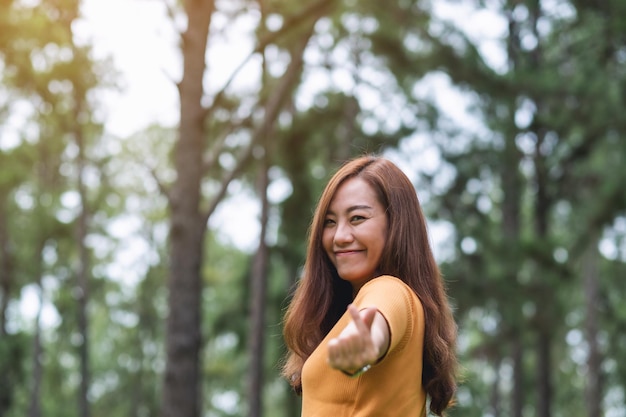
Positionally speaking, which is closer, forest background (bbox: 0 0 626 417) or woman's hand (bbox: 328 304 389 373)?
woman's hand (bbox: 328 304 389 373)

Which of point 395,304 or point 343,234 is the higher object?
point 343,234

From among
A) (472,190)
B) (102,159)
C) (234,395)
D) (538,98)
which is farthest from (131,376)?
(538,98)

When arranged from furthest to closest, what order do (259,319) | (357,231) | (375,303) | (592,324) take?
(592,324) → (259,319) → (357,231) → (375,303)

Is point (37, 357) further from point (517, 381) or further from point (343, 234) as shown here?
point (343, 234)

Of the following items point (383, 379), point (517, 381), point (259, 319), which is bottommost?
point (517, 381)

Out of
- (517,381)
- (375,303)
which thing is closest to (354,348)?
(375,303)

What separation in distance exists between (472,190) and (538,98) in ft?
8.47

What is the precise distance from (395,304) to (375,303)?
0.07m

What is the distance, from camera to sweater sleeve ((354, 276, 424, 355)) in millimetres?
2213

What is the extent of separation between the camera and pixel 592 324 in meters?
23.7

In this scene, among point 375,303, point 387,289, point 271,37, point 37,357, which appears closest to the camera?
point 375,303

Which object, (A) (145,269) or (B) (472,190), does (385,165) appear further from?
(A) (145,269)

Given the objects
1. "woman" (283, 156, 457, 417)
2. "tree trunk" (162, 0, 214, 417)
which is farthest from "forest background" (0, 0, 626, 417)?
"woman" (283, 156, 457, 417)

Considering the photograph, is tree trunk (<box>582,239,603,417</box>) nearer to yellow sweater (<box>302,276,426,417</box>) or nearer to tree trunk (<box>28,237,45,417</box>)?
tree trunk (<box>28,237,45,417</box>)
